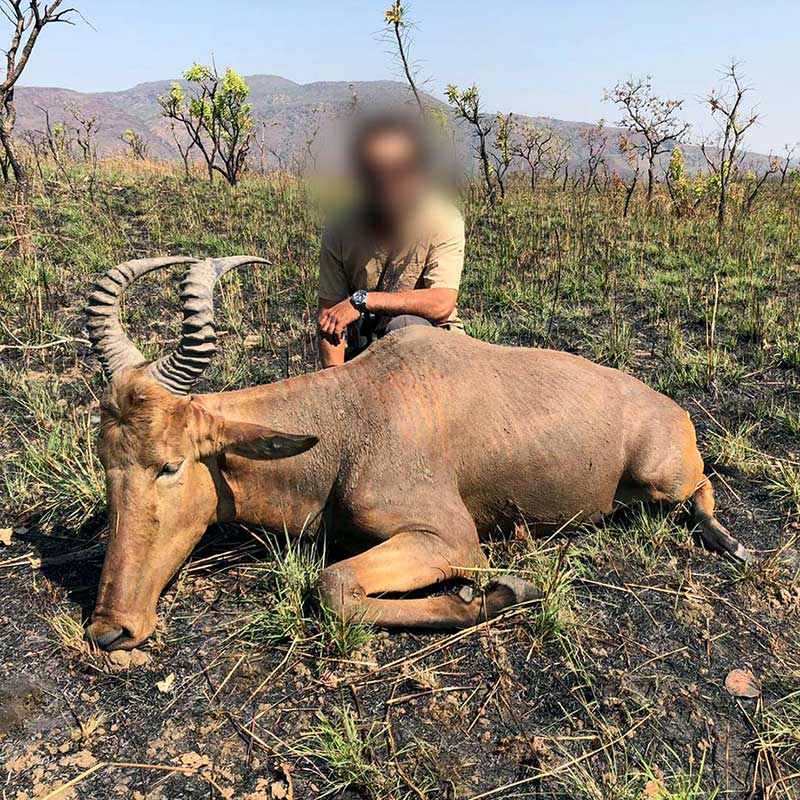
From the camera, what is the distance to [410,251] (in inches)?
197

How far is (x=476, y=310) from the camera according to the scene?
27.5 feet

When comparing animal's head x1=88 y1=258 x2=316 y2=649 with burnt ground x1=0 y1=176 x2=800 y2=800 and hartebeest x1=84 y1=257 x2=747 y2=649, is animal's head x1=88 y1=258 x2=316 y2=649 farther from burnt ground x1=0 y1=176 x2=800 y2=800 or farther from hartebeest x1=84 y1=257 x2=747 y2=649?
burnt ground x1=0 y1=176 x2=800 y2=800

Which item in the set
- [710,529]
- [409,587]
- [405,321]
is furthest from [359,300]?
[710,529]

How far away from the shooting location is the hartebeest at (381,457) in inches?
127

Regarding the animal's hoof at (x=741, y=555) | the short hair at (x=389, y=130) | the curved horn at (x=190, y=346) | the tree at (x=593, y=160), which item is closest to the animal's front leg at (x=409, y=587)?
the curved horn at (x=190, y=346)

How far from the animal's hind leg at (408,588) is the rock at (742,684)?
0.96 m

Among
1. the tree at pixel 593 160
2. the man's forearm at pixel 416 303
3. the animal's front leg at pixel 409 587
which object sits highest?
the tree at pixel 593 160

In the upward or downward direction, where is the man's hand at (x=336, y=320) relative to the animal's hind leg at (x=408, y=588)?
upward

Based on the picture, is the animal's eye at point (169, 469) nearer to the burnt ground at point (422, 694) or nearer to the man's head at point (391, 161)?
the burnt ground at point (422, 694)

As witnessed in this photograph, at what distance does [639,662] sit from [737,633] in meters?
0.60

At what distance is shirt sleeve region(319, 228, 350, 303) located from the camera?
204 inches

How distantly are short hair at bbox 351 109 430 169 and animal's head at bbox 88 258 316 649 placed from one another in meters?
1.61

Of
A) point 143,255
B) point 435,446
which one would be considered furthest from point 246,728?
point 143,255

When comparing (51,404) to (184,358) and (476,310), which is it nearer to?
(184,358)
